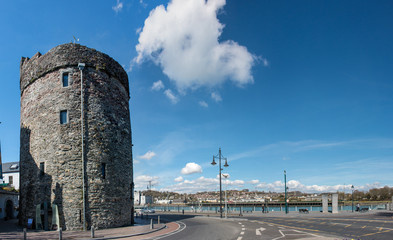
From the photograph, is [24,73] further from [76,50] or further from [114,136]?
[114,136]

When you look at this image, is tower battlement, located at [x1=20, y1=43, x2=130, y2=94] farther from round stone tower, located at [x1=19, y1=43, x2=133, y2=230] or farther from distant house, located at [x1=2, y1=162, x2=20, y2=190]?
distant house, located at [x1=2, y1=162, x2=20, y2=190]

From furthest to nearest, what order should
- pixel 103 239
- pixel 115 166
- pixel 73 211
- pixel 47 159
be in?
pixel 115 166 < pixel 47 159 < pixel 73 211 < pixel 103 239

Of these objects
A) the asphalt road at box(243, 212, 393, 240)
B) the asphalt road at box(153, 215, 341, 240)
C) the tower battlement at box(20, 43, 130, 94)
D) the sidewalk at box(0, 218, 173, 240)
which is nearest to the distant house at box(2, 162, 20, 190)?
the tower battlement at box(20, 43, 130, 94)

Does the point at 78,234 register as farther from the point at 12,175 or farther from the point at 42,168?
the point at 12,175

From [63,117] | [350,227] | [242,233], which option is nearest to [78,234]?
[63,117]

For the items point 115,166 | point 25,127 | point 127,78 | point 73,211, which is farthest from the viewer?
point 127,78

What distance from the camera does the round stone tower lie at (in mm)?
20969

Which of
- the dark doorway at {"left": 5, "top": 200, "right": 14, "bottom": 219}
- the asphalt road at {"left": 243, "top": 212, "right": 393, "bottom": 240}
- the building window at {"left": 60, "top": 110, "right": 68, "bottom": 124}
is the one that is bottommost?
the dark doorway at {"left": 5, "top": 200, "right": 14, "bottom": 219}

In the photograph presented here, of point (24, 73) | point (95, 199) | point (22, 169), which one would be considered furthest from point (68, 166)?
point (24, 73)

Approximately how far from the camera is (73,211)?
2047 cm

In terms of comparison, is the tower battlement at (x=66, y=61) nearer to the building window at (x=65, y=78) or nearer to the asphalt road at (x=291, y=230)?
the building window at (x=65, y=78)

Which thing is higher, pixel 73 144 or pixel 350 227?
pixel 73 144

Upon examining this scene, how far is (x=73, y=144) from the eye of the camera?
21.7 metres

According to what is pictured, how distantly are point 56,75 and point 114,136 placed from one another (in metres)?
7.47
